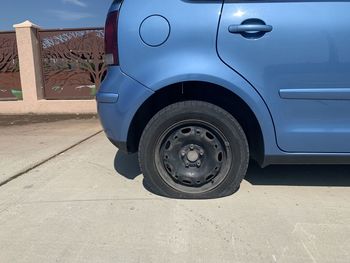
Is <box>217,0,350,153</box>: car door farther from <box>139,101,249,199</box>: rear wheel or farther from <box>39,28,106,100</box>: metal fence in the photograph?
<box>39,28,106,100</box>: metal fence

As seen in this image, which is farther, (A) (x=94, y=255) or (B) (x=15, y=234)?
(B) (x=15, y=234)

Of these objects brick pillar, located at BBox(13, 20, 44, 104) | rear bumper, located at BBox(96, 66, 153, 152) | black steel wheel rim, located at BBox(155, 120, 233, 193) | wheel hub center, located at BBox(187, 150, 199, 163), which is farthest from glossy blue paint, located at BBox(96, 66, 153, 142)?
brick pillar, located at BBox(13, 20, 44, 104)

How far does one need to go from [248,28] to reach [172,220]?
1.64 metres

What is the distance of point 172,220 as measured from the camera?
3225mm

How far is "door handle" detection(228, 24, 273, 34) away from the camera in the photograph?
3289mm

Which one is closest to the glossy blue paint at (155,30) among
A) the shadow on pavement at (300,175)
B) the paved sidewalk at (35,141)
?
the shadow on pavement at (300,175)

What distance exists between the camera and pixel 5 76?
10242 mm

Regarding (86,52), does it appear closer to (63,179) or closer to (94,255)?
(63,179)

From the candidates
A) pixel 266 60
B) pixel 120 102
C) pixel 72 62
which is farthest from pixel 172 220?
pixel 72 62

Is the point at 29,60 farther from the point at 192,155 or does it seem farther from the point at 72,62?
the point at 192,155

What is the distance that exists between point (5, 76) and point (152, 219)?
8330 mm

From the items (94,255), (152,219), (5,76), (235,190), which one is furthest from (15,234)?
(5,76)

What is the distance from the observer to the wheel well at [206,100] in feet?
11.6

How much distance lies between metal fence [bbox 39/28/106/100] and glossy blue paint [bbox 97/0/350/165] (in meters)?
6.53
